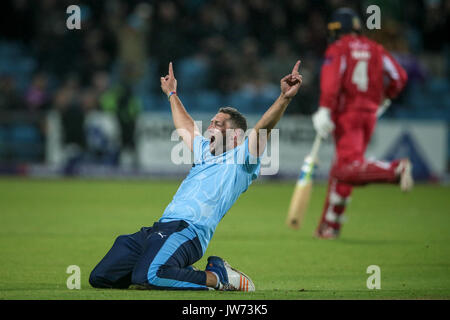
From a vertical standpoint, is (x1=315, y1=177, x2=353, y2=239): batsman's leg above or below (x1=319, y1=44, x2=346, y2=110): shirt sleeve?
below

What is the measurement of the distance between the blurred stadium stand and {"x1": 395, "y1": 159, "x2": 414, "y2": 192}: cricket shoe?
10.2 m

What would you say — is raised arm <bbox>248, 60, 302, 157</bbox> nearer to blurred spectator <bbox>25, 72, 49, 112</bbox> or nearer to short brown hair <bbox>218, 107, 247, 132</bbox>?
short brown hair <bbox>218, 107, 247, 132</bbox>

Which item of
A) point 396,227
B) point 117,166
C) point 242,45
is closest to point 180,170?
point 117,166

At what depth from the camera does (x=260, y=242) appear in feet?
30.8

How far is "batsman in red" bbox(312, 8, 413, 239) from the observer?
9477 millimetres

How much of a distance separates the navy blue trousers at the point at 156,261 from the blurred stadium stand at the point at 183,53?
12.4m

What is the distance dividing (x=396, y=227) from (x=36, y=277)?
19.3 feet

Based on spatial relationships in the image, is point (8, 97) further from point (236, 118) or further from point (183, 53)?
point (236, 118)

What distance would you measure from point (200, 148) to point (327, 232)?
3619 mm

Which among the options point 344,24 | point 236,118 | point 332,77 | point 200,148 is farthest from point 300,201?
point 236,118

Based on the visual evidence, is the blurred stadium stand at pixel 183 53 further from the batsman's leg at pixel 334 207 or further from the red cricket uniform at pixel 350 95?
the batsman's leg at pixel 334 207

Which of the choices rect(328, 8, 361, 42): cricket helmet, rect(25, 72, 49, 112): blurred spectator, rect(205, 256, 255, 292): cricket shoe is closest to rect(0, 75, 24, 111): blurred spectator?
rect(25, 72, 49, 112): blurred spectator

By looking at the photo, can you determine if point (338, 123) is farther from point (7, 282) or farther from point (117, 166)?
point (117, 166)

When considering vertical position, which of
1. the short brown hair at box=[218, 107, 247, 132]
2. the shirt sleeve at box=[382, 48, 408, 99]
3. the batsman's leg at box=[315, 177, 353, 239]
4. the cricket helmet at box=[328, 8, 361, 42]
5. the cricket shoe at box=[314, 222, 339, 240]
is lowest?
the cricket shoe at box=[314, 222, 339, 240]
